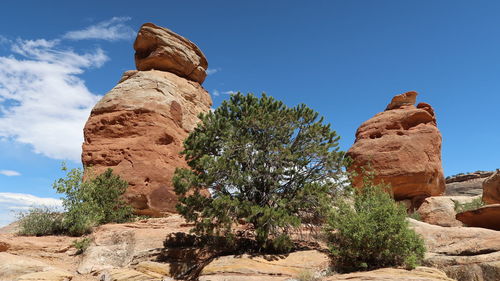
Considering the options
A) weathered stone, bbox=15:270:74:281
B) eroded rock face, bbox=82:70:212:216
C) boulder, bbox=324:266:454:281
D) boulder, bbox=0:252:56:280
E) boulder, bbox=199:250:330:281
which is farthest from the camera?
eroded rock face, bbox=82:70:212:216

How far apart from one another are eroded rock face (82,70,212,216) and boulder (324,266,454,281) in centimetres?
1269

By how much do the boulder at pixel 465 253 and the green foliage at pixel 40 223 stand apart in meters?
15.8

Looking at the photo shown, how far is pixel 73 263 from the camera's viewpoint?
14.2 meters

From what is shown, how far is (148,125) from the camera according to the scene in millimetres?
22406

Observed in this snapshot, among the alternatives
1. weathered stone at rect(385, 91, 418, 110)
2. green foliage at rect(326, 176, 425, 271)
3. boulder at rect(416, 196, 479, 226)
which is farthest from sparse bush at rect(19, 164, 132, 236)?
weathered stone at rect(385, 91, 418, 110)

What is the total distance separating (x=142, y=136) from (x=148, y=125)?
0.81 meters

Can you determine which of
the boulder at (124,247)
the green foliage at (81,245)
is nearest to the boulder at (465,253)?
the boulder at (124,247)

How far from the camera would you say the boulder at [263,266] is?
1142 cm

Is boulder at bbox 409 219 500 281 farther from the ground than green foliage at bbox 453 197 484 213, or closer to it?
closer to it

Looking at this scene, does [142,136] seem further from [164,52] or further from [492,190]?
[492,190]

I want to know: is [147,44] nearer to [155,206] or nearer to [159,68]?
[159,68]

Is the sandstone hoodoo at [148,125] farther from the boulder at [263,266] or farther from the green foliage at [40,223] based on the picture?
the boulder at [263,266]

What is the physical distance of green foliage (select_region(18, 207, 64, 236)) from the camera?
659 inches

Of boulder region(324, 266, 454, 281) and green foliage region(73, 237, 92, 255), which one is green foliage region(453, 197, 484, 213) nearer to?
boulder region(324, 266, 454, 281)
